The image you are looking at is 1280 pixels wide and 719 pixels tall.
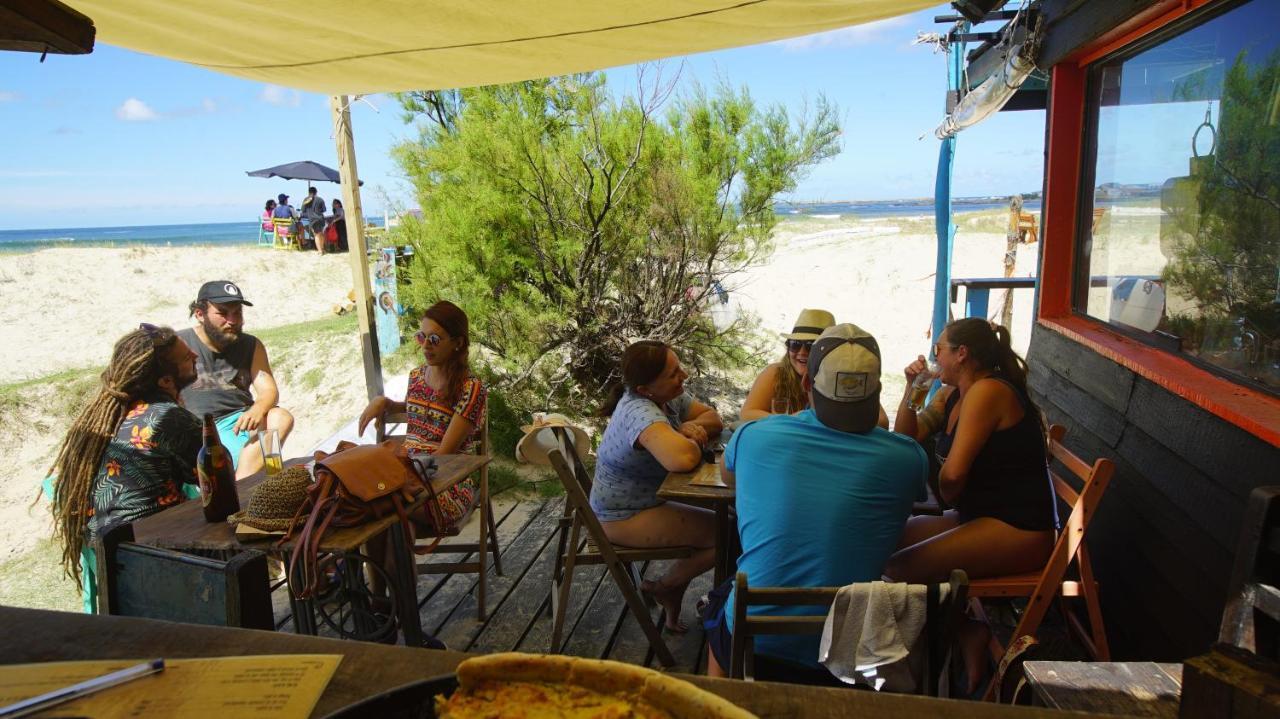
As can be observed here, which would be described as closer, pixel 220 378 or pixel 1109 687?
pixel 1109 687

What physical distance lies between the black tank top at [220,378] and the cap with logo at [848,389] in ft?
12.0

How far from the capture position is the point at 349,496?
2355 mm

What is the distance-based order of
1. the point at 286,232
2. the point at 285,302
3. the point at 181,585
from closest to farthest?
the point at 181,585 → the point at 285,302 → the point at 286,232

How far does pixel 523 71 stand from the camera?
3.83 meters

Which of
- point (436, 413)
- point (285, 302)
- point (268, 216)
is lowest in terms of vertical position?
point (285, 302)

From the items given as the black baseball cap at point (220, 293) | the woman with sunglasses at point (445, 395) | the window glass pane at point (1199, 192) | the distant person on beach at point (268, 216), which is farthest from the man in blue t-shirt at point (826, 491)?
the distant person on beach at point (268, 216)

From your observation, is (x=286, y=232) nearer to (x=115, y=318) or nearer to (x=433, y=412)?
(x=115, y=318)

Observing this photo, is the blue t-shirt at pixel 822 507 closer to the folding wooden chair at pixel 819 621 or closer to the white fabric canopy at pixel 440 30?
the folding wooden chair at pixel 819 621

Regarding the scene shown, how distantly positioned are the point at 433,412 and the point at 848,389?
208cm

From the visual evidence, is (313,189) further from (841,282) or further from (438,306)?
(438,306)

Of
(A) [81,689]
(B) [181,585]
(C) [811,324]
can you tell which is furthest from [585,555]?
(A) [81,689]

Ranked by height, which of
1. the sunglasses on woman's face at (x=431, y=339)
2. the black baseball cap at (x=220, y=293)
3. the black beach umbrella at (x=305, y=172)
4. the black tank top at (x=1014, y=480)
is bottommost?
the black tank top at (x=1014, y=480)

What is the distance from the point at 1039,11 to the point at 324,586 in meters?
4.51

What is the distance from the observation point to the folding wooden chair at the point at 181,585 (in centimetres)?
119
